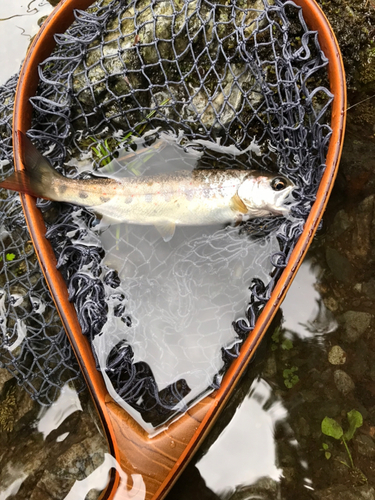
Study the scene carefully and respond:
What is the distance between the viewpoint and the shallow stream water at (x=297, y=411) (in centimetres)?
254

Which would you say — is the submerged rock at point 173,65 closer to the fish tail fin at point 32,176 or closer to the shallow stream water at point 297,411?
the fish tail fin at point 32,176

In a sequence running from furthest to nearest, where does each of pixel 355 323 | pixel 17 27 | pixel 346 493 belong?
1. pixel 17 27
2. pixel 355 323
3. pixel 346 493

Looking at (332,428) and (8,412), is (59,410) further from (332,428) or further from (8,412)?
(332,428)

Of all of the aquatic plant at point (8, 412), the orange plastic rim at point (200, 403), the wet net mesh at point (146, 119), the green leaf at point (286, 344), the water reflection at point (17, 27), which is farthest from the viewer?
the water reflection at point (17, 27)

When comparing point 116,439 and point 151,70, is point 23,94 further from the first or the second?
point 116,439

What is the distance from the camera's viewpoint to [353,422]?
2676 millimetres

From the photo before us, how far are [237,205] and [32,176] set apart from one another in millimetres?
1433

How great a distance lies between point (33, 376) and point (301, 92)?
2899mm

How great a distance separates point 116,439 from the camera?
80.4 inches

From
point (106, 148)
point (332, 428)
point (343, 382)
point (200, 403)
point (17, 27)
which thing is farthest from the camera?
point (17, 27)

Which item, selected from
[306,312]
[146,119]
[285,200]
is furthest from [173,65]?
[306,312]

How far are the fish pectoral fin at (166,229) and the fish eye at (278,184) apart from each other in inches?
31.1

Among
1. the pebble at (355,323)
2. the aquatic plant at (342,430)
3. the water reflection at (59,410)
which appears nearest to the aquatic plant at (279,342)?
the pebble at (355,323)

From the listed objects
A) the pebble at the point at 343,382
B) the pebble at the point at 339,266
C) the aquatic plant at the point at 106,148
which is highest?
the aquatic plant at the point at 106,148
